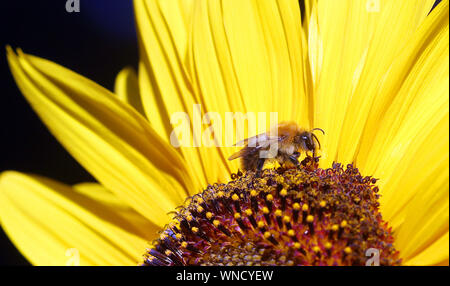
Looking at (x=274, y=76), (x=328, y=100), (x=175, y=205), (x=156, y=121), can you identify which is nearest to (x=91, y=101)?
(x=156, y=121)

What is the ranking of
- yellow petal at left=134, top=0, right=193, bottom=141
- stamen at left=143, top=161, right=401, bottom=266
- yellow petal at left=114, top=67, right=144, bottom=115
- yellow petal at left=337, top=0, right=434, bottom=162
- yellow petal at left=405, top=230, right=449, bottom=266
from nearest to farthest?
yellow petal at left=405, top=230, right=449, bottom=266
stamen at left=143, top=161, right=401, bottom=266
yellow petal at left=337, top=0, right=434, bottom=162
yellow petal at left=134, top=0, right=193, bottom=141
yellow petal at left=114, top=67, right=144, bottom=115

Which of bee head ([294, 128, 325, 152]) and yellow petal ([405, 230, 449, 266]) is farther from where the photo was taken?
bee head ([294, 128, 325, 152])

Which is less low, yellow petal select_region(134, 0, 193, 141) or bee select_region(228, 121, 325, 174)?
yellow petal select_region(134, 0, 193, 141)

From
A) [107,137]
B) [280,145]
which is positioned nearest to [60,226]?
[107,137]

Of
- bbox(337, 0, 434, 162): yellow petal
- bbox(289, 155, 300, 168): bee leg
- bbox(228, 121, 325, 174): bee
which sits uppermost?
bbox(337, 0, 434, 162): yellow petal

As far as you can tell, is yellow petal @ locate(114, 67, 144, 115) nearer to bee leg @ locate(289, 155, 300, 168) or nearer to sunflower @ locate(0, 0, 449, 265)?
sunflower @ locate(0, 0, 449, 265)

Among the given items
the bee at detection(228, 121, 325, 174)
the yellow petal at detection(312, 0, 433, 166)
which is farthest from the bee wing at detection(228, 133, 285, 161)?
the yellow petal at detection(312, 0, 433, 166)

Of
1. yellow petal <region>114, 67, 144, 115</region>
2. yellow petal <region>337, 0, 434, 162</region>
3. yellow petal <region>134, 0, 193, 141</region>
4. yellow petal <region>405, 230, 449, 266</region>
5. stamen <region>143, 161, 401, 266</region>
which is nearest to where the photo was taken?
yellow petal <region>405, 230, 449, 266</region>

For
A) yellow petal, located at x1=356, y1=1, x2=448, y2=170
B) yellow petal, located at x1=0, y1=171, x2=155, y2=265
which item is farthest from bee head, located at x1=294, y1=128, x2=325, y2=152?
yellow petal, located at x1=0, y1=171, x2=155, y2=265
